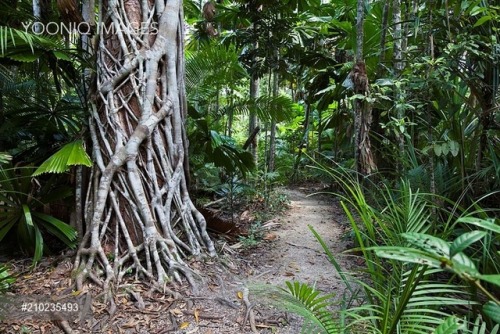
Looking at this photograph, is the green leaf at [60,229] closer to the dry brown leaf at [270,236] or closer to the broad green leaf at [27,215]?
the broad green leaf at [27,215]

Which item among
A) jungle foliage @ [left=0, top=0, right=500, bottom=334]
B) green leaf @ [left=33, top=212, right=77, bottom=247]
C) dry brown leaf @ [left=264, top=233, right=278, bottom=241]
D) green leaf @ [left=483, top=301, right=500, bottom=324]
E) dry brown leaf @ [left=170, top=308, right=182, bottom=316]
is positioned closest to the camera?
green leaf @ [left=483, top=301, right=500, bottom=324]

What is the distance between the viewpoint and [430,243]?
688mm

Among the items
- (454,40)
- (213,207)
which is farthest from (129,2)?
(213,207)

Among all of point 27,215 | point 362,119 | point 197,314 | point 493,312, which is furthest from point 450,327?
point 27,215

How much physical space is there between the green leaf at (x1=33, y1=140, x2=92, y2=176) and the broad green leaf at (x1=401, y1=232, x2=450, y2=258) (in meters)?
2.12

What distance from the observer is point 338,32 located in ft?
18.5

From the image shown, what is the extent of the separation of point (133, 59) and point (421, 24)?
7.32 feet

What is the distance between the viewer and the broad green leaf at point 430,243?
2.20ft

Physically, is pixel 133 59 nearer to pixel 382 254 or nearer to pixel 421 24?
pixel 421 24

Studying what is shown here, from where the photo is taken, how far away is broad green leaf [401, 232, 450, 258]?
0.67 metres

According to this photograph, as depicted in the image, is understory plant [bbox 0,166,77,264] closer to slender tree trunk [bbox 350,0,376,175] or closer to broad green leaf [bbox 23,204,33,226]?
broad green leaf [bbox 23,204,33,226]

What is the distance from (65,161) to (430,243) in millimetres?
2318

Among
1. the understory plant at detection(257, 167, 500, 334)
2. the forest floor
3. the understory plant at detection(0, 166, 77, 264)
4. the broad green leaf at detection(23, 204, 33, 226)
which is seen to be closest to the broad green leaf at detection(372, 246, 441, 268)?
the understory plant at detection(257, 167, 500, 334)

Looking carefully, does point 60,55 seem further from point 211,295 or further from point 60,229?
point 211,295
